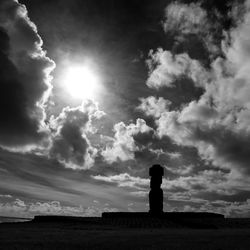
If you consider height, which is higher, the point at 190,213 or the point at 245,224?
the point at 190,213

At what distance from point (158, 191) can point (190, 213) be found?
23.3 ft

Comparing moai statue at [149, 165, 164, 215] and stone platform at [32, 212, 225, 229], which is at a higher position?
moai statue at [149, 165, 164, 215]

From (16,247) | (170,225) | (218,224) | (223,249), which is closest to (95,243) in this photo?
(16,247)

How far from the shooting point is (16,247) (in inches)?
450

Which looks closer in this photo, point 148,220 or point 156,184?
point 148,220

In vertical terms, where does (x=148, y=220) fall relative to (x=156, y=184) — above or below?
below

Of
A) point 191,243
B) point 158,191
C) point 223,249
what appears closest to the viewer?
point 223,249

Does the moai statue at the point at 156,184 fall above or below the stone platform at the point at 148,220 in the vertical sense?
above

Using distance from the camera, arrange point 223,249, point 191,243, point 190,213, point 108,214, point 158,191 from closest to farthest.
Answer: point 223,249, point 191,243, point 190,213, point 108,214, point 158,191

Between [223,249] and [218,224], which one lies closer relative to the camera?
[223,249]

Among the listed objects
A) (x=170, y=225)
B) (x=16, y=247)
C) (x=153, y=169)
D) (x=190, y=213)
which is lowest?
(x=16, y=247)

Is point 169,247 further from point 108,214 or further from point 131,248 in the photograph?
point 108,214

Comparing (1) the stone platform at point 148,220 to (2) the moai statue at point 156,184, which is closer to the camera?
(1) the stone platform at point 148,220

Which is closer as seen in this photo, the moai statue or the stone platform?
the stone platform
